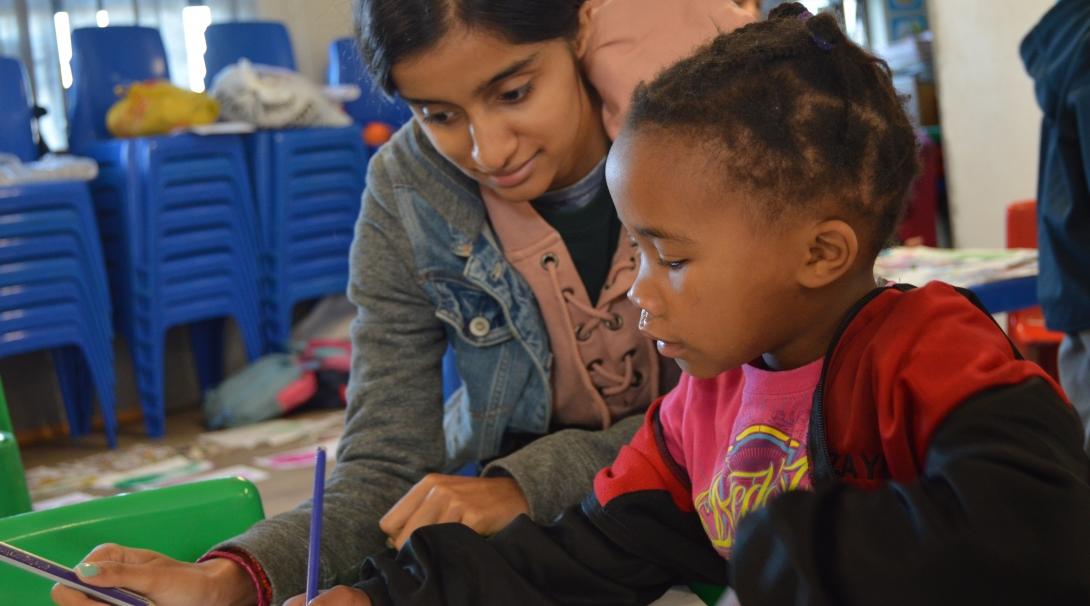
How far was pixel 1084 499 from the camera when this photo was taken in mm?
631

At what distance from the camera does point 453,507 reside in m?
1.01

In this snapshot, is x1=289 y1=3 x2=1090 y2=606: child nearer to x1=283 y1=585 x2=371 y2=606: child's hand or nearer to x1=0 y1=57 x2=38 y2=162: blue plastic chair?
x1=283 y1=585 x2=371 y2=606: child's hand

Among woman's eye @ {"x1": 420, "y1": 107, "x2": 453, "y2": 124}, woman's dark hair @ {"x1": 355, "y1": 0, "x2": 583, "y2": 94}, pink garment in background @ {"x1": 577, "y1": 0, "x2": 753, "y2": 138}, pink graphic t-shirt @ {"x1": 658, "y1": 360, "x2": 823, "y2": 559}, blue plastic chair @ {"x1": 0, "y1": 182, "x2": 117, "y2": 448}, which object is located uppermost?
woman's dark hair @ {"x1": 355, "y1": 0, "x2": 583, "y2": 94}

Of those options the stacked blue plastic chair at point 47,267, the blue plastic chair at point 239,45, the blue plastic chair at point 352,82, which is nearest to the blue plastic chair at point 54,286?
the stacked blue plastic chair at point 47,267

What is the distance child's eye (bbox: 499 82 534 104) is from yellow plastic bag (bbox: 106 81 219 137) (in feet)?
9.44

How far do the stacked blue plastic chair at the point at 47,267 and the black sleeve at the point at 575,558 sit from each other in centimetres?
294

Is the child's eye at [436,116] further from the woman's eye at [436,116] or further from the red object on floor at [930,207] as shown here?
the red object on floor at [930,207]

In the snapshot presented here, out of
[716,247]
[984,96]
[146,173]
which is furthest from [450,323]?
[984,96]

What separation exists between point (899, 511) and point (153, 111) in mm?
3503

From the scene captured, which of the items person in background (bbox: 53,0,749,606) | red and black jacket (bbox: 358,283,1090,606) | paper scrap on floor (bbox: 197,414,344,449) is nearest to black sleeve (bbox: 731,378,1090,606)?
red and black jacket (bbox: 358,283,1090,606)

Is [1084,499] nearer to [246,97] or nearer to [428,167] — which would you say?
[428,167]

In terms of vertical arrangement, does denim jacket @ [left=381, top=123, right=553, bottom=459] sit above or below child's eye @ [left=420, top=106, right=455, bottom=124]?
below

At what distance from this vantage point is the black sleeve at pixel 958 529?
62cm

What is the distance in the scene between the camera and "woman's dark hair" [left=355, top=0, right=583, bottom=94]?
1084 mm
